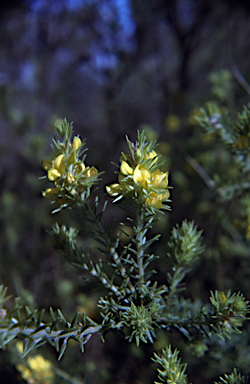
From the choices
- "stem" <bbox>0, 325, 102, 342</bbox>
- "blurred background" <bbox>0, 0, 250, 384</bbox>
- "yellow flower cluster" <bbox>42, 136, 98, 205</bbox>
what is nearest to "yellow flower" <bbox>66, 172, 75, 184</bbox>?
"yellow flower cluster" <bbox>42, 136, 98, 205</bbox>

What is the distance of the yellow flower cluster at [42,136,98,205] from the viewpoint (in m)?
0.45

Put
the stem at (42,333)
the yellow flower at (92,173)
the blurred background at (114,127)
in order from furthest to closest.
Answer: the blurred background at (114,127) → the yellow flower at (92,173) → the stem at (42,333)

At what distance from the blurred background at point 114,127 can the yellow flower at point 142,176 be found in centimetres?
66

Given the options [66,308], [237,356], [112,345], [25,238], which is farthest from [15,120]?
[237,356]

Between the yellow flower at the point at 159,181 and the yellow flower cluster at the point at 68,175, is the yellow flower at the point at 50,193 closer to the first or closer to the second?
the yellow flower cluster at the point at 68,175

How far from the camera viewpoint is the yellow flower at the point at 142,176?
1.36 feet

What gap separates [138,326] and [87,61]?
2.81 meters

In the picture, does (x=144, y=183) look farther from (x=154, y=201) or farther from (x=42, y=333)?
(x=42, y=333)

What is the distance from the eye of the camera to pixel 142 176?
420 millimetres

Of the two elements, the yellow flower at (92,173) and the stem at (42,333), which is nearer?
the stem at (42,333)

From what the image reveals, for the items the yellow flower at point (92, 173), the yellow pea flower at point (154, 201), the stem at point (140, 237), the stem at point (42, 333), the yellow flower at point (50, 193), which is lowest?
the stem at point (42, 333)

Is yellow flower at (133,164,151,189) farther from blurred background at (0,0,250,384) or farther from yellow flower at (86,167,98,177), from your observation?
blurred background at (0,0,250,384)

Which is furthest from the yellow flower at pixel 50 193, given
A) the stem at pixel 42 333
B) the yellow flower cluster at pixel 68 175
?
the stem at pixel 42 333

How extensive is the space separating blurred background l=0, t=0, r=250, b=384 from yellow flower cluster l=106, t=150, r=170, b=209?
0.63m
